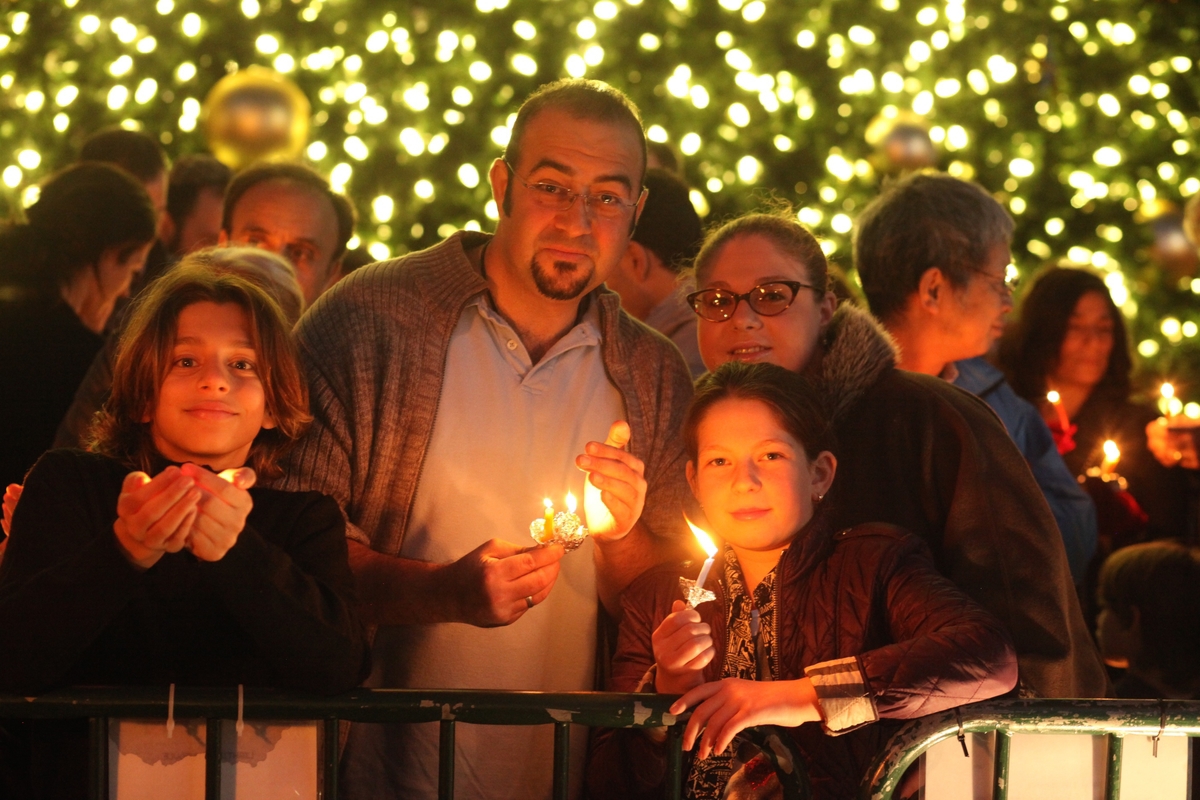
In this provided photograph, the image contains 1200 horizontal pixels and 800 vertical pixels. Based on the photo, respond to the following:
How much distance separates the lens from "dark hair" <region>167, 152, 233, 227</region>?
5801 mm

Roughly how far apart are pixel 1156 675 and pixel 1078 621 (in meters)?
1.26

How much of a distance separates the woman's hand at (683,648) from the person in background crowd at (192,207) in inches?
155

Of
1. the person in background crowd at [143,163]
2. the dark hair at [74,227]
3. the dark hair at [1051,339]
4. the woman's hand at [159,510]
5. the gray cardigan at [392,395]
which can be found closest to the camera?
the woman's hand at [159,510]

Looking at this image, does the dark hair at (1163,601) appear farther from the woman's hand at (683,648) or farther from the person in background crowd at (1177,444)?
the woman's hand at (683,648)

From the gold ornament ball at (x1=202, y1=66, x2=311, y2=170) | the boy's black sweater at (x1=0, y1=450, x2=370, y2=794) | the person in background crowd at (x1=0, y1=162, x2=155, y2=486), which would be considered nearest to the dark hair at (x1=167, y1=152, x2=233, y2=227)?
the gold ornament ball at (x1=202, y1=66, x2=311, y2=170)

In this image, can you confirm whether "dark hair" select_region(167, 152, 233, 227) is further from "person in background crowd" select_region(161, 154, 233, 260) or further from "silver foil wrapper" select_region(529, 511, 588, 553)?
"silver foil wrapper" select_region(529, 511, 588, 553)

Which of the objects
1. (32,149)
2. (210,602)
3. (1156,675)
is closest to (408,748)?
(210,602)

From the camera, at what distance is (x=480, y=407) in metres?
3.09

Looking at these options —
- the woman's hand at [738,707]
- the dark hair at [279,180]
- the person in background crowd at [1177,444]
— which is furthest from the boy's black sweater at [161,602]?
the person in background crowd at [1177,444]

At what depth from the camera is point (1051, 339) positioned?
513 centimetres

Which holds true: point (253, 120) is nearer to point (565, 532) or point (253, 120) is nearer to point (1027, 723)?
point (565, 532)

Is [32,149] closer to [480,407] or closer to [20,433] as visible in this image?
[20,433]

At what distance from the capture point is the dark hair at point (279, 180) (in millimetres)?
4590

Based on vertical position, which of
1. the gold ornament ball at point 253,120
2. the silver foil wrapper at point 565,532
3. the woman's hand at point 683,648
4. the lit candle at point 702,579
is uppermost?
the gold ornament ball at point 253,120
